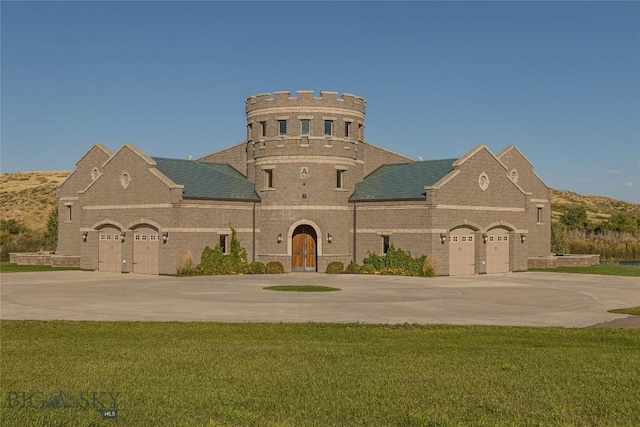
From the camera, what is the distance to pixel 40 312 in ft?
72.6

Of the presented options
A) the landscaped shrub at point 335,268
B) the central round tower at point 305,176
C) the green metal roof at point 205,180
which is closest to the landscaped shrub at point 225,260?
the central round tower at point 305,176

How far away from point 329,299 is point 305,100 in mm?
20179

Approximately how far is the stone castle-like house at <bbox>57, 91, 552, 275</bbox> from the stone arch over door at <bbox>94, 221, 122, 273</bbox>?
7 centimetres

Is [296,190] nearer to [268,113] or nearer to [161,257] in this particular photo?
[268,113]

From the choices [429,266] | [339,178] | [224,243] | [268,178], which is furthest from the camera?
[339,178]

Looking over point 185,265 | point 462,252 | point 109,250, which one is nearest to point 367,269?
point 462,252

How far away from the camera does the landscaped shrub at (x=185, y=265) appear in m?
40.0

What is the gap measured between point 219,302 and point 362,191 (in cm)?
2148

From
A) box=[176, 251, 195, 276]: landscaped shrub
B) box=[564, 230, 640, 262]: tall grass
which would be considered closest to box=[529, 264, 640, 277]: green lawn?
box=[564, 230, 640, 262]: tall grass

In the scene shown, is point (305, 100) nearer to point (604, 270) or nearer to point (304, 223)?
point (304, 223)

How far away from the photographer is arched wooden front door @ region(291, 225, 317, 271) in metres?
44.1

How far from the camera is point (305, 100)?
4391 centimetres

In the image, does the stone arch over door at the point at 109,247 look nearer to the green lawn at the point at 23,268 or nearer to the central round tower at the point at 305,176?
the green lawn at the point at 23,268

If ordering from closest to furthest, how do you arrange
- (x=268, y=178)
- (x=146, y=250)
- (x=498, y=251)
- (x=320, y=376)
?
(x=320, y=376) → (x=146, y=250) → (x=498, y=251) → (x=268, y=178)
